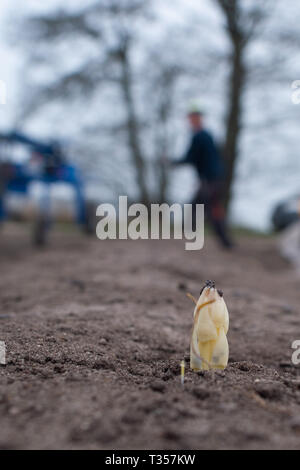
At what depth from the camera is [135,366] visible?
6.26ft

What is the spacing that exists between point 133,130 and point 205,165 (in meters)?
6.33

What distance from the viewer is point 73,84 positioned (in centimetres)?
1172

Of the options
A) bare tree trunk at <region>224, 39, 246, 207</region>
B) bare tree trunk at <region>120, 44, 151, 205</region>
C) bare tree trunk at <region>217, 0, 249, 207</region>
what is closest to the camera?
bare tree trunk at <region>217, 0, 249, 207</region>

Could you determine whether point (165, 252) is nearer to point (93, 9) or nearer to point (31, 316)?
point (31, 316)

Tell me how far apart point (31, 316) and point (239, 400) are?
1589 millimetres

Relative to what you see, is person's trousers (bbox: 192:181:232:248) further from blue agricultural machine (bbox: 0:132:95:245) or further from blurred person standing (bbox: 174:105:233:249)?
blue agricultural machine (bbox: 0:132:95:245)

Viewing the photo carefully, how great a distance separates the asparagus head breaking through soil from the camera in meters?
1.69

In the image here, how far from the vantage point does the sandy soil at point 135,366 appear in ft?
4.18

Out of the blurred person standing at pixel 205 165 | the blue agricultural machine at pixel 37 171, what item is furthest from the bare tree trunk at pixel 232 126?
the blue agricultural machine at pixel 37 171

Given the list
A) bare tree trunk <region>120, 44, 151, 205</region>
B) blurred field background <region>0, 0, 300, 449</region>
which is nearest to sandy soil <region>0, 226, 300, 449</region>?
blurred field background <region>0, 0, 300, 449</region>

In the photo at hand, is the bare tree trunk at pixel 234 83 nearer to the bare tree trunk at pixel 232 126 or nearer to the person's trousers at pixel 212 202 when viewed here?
the bare tree trunk at pixel 232 126

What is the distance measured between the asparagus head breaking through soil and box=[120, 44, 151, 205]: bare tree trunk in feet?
36.9

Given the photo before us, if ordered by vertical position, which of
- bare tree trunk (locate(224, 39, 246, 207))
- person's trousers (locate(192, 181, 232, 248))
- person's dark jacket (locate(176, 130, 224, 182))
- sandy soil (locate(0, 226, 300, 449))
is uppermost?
bare tree trunk (locate(224, 39, 246, 207))
